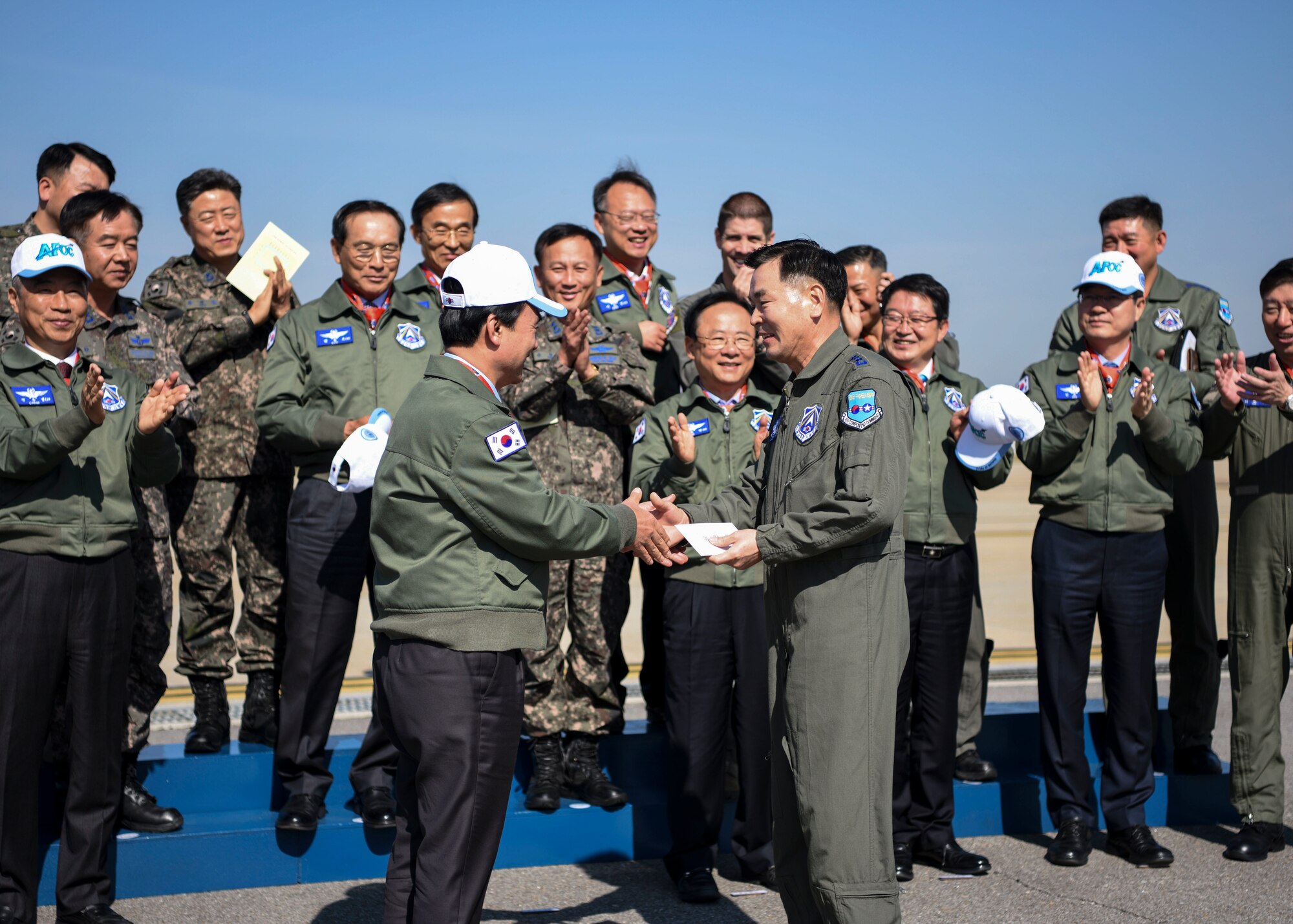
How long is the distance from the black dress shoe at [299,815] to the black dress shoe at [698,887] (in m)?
1.53

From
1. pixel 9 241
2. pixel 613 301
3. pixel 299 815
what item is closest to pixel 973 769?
pixel 613 301

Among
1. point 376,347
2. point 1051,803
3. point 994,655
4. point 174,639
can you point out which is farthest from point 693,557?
point 174,639

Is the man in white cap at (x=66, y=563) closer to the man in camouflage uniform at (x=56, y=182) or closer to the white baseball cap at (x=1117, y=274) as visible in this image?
the man in camouflage uniform at (x=56, y=182)

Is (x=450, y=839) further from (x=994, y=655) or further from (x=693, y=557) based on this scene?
(x=994, y=655)

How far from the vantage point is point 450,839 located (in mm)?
3486

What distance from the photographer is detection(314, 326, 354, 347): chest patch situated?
215 inches

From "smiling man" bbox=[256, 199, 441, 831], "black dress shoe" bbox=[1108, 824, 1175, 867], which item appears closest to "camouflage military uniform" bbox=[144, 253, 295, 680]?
"smiling man" bbox=[256, 199, 441, 831]

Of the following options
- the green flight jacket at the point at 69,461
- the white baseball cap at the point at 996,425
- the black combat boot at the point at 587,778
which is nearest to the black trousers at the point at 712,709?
the black combat boot at the point at 587,778

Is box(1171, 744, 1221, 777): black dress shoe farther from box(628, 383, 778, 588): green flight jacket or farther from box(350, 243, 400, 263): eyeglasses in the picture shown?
Result: box(350, 243, 400, 263): eyeglasses

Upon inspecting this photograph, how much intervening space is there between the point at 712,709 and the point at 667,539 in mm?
1177

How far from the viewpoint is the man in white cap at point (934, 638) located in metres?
5.39

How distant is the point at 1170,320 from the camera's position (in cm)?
655

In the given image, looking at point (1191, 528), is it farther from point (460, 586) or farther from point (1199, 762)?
point (460, 586)

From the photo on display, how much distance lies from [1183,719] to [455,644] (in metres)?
4.42
